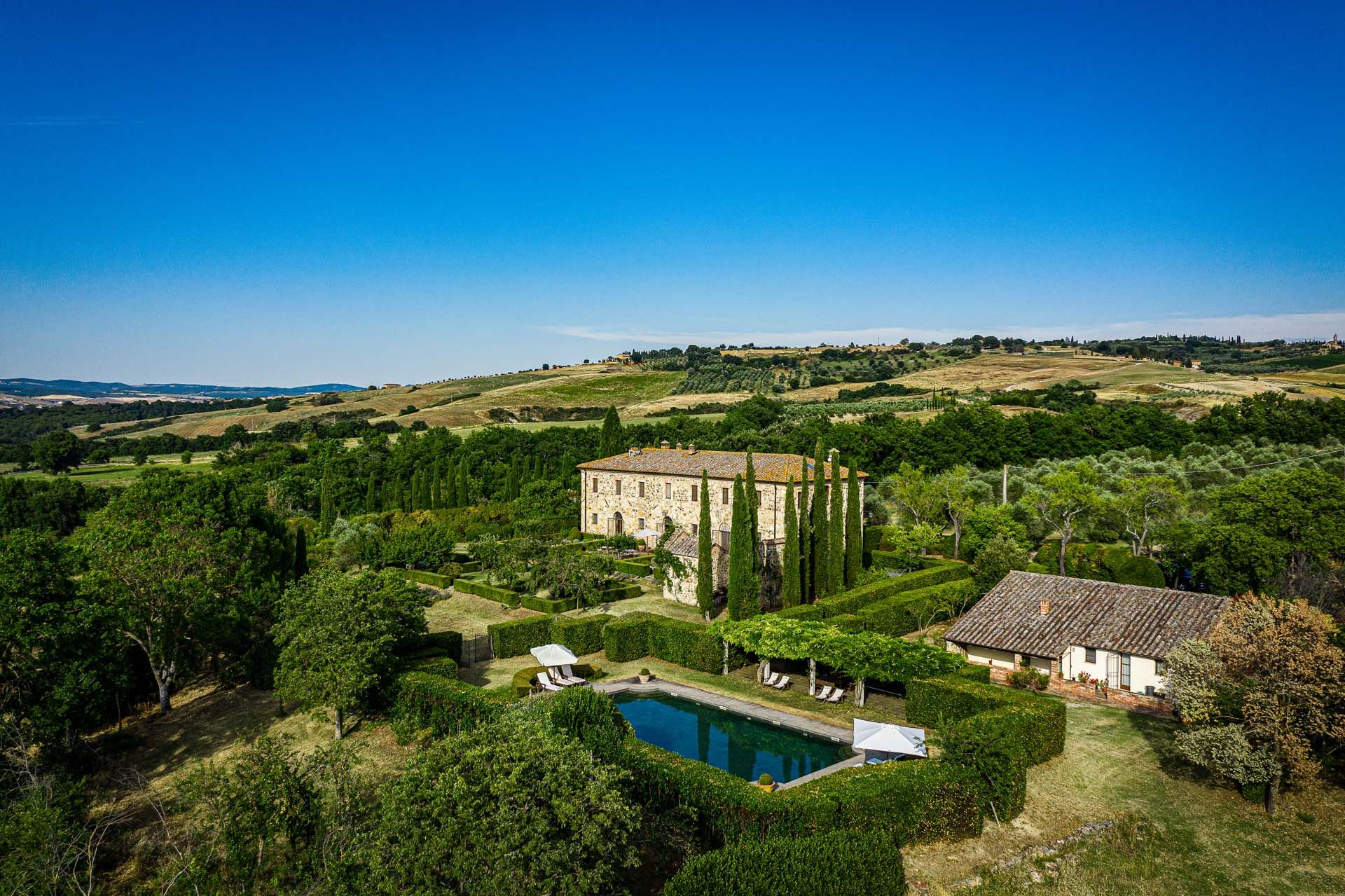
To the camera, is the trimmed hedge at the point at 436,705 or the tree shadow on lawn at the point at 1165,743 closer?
the tree shadow on lawn at the point at 1165,743

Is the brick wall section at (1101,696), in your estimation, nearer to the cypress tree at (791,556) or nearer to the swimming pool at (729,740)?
the swimming pool at (729,740)

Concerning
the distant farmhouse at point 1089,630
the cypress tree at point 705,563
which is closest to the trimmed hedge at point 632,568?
the cypress tree at point 705,563

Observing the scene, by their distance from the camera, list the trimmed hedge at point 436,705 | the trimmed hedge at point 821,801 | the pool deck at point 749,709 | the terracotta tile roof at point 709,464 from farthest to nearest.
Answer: the terracotta tile roof at point 709,464 < the trimmed hedge at point 436,705 < the pool deck at point 749,709 < the trimmed hedge at point 821,801

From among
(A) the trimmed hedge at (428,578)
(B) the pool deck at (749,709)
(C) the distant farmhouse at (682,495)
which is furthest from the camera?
(A) the trimmed hedge at (428,578)

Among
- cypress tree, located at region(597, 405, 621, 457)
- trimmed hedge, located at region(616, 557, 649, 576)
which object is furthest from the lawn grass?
cypress tree, located at region(597, 405, 621, 457)

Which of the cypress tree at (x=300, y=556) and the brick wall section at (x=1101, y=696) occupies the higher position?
the cypress tree at (x=300, y=556)

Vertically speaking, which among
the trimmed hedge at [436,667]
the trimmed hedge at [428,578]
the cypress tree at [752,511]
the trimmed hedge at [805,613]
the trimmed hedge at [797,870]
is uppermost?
the cypress tree at [752,511]

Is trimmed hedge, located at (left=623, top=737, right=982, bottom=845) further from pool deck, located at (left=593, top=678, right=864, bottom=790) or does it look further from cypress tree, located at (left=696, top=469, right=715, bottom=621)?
cypress tree, located at (left=696, top=469, right=715, bottom=621)
